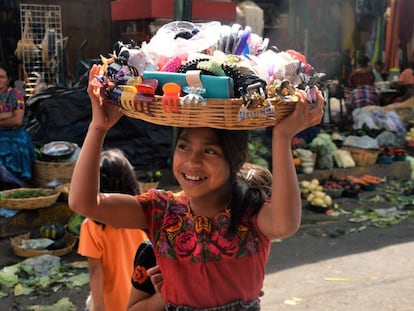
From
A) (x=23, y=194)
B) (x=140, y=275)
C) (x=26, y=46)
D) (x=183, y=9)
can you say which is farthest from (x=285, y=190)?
(x=26, y=46)

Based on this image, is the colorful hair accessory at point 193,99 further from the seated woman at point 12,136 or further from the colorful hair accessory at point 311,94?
the seated woman at point 12,136

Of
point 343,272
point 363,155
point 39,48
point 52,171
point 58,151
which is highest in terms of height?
point 39,48

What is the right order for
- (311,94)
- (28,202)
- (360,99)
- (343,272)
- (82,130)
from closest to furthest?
(311,94) → (343,272) → (28,202) → (82,130) → (360,99)

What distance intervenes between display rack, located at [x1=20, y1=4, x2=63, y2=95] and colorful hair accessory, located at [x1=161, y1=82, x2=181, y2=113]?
839 centimetres

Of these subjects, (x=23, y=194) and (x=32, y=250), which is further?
(x=23, y=194)

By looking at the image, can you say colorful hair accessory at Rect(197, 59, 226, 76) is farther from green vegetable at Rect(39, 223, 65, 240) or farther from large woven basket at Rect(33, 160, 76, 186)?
large woven basket at Rect(33, 160, 76, 186)

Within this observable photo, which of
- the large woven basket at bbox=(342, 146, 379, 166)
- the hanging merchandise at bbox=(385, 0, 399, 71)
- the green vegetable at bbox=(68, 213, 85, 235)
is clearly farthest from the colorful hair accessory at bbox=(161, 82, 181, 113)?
the hanging merchandise at bbox=(385, 0, 399, 71)

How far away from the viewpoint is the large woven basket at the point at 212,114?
1.76 metres

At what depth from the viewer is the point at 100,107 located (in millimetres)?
2053

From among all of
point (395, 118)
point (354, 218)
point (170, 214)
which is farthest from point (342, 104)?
point (170, 214)

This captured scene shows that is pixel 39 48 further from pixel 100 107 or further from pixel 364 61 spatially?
pixel 100 107

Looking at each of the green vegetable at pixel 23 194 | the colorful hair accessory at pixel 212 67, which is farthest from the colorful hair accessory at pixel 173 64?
the green vegetable at pixel 23 194

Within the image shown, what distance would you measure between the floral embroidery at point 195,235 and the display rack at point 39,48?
8.04 meters

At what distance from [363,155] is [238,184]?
7.38 meters
